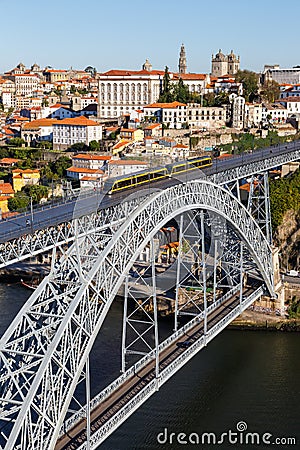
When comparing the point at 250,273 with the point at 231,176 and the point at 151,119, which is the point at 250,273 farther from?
the point at 151,119

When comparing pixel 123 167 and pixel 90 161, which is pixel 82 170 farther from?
pixel 123 167

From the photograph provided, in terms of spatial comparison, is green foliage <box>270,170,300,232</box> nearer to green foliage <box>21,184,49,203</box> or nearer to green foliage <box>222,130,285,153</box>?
green foliage <box>222,130,285,153</box>

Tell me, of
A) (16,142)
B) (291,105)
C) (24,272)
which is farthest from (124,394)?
(291,105)

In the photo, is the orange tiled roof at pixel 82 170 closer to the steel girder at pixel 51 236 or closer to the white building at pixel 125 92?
the white building at pixel 125 92

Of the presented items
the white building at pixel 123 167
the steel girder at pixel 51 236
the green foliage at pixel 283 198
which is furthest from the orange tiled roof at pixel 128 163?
the steel girder at pixel 51 236

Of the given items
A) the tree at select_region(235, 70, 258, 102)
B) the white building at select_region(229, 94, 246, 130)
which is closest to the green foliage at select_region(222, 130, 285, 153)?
the white building at select_region(229, 94, 246, 130)

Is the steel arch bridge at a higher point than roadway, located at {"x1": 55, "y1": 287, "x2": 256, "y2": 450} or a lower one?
higher
